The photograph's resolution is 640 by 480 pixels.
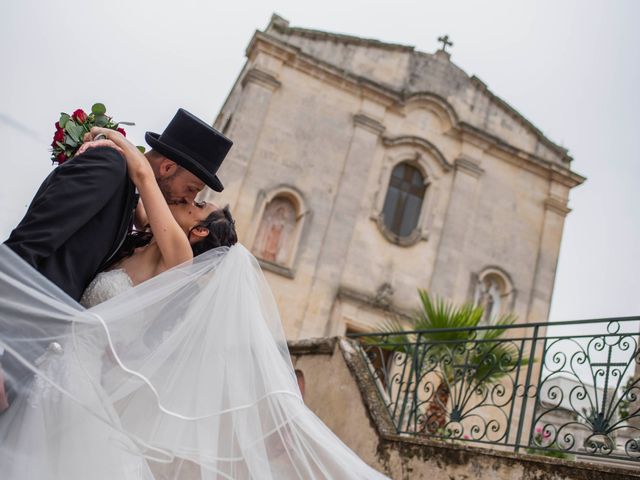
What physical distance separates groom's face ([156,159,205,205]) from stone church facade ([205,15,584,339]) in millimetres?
11521

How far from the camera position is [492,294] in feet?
55.9

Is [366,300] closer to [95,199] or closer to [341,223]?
[341,223]

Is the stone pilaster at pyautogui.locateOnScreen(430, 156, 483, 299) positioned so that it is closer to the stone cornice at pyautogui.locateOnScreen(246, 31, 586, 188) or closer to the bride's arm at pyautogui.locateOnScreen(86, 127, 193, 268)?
the stone cornice at pyautogui.locateOnScreen(246, 31, 586, 188)

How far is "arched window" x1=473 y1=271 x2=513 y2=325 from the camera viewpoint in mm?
16609

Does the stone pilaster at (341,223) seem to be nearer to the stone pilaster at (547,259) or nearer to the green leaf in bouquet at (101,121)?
the stone pilaster at (547,259)

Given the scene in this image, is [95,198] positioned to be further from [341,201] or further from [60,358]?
[341,201]


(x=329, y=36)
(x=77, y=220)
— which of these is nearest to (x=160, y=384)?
(x=77, y=220)

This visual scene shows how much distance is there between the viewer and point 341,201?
51.0 ft

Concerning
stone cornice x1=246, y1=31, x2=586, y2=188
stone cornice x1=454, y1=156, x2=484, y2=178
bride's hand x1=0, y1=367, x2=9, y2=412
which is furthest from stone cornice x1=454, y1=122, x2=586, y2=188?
bride's hand x1=0, y1=367, x2=9, y2=412

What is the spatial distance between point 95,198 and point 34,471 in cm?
91

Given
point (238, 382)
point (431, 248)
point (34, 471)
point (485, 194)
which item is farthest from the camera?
point (485, 194)

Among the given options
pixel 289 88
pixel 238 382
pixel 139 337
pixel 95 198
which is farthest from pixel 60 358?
pixel 289 88

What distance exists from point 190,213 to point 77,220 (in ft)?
2.27

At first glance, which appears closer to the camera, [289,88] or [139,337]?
[139,337]
